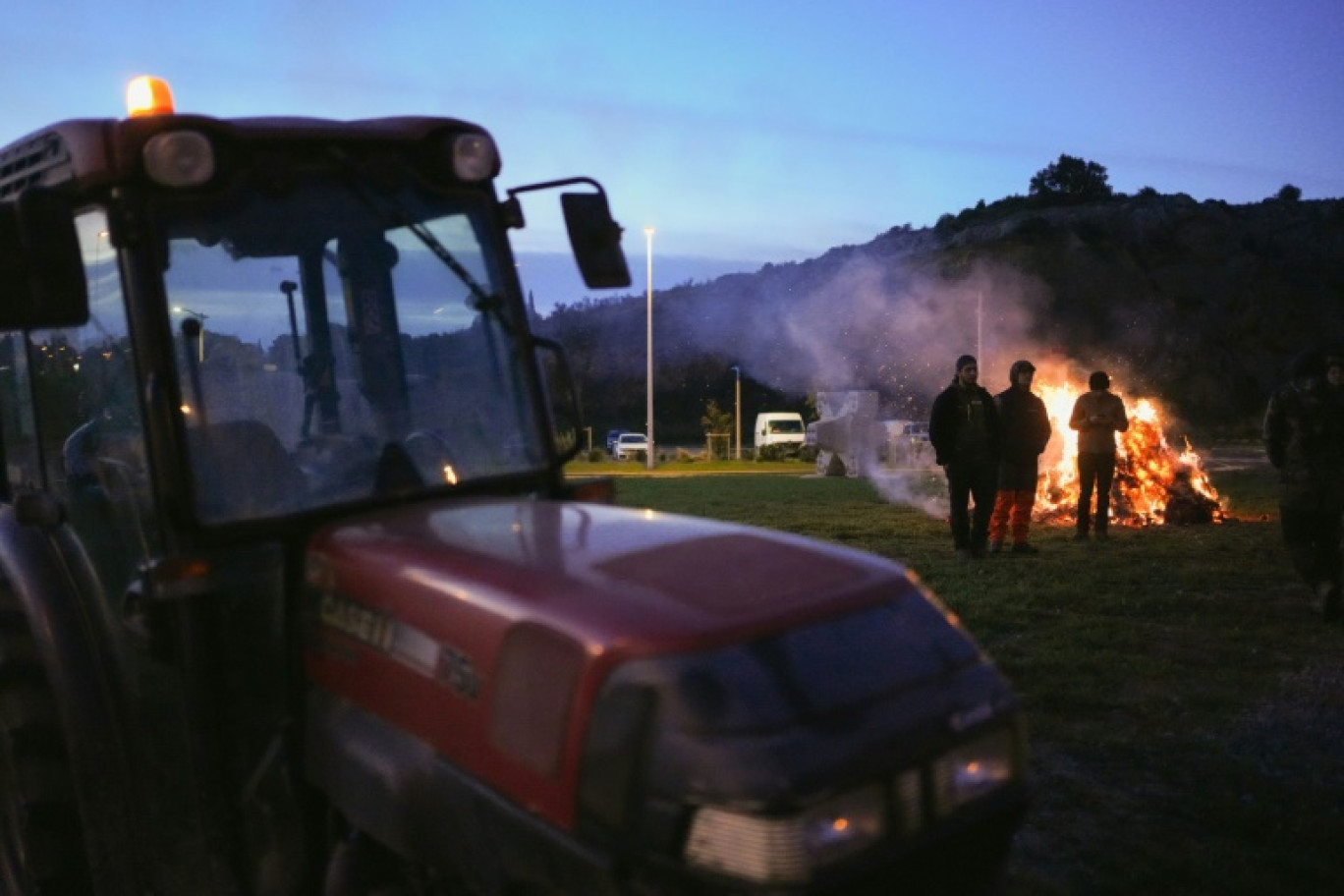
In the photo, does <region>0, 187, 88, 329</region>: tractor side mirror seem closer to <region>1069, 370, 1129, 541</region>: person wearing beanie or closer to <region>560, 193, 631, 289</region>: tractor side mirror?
<region>560, 193, 631, 289</region>: tractor side mirror

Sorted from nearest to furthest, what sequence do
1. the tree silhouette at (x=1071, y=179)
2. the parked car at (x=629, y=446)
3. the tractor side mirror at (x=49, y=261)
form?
the tractor side mirror at (x=49, y=261) < the parked car at (x=629, y=446) < the tree silhouette at (x=1071, y=179)

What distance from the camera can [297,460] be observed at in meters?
2.98

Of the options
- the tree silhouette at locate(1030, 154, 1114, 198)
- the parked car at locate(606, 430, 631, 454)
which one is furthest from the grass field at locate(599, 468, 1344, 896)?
the tree silhouette at locate(1030, 154, 1114, 198)

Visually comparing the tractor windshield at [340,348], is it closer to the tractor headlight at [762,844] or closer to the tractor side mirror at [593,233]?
the tractor side mirror at [593,233]

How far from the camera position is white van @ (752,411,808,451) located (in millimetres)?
39812

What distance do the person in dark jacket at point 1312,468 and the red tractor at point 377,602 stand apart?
6.08 m

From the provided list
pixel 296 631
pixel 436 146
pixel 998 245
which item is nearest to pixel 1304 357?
pixel 436 146

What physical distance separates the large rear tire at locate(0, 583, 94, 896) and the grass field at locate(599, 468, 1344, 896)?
2.98 m

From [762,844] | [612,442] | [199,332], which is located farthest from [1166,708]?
[612,442]

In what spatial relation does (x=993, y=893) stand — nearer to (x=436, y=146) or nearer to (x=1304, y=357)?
(x=436, y=146)

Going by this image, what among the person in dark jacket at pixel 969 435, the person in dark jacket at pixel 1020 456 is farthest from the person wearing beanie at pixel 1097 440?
the person in dark jacket at pixel 969 435

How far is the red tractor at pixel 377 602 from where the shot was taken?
6.57 ft

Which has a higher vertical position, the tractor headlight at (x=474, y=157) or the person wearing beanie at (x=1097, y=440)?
the tractor headlight at (x=474, y=157)

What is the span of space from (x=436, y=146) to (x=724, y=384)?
69161 mm
